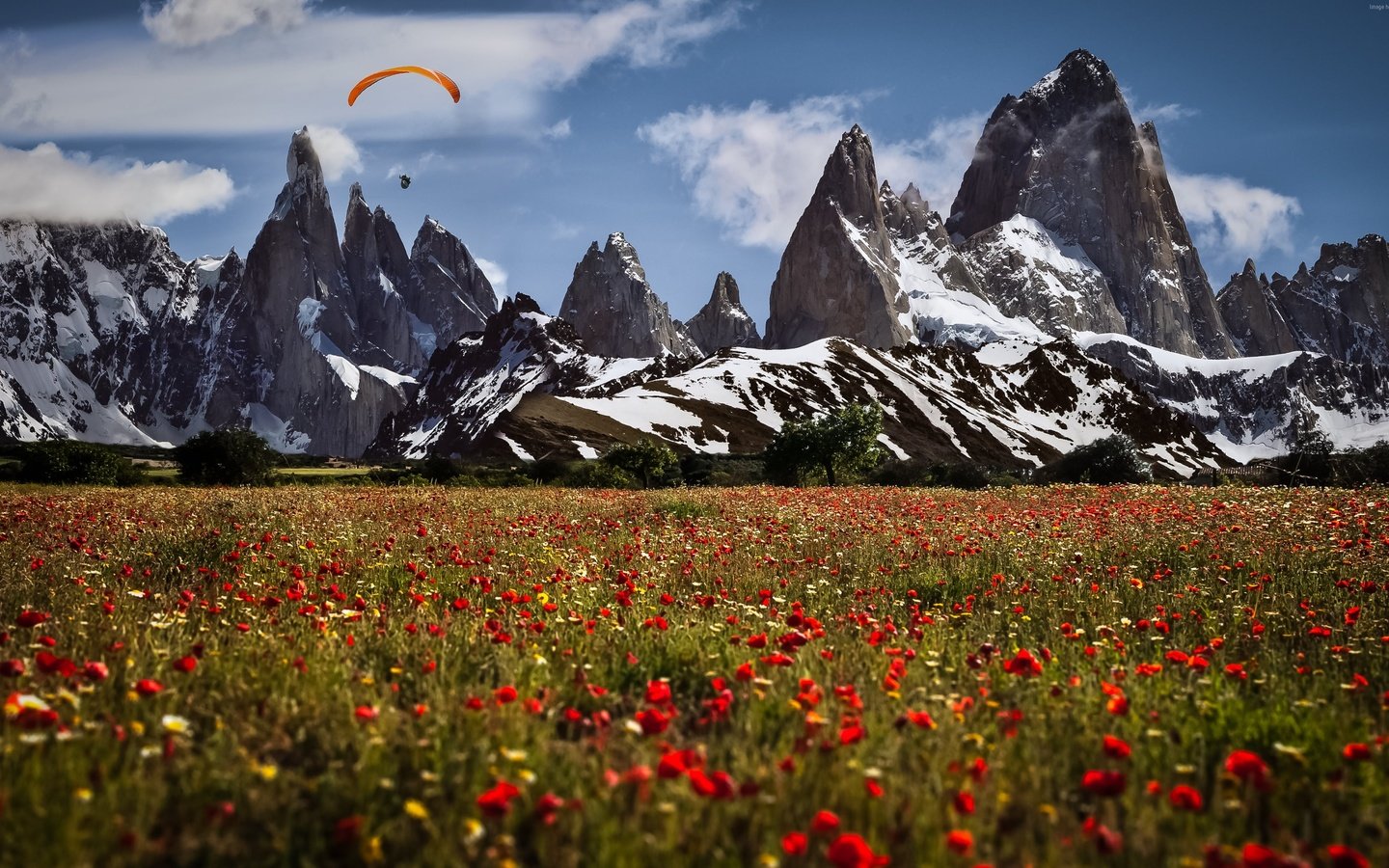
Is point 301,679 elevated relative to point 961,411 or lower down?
lower down

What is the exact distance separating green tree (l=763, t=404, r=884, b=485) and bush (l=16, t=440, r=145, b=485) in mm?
35009

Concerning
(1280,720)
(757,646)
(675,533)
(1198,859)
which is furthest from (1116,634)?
(675,533)

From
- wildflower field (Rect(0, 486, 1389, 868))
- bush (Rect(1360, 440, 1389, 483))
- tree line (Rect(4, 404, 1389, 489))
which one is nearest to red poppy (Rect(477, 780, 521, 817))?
wildflower field (Rect(0, 486, 1389, 868))

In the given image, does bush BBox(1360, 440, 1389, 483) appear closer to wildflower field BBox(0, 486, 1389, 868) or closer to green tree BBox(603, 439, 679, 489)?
wildflower field BBox(0, 486, 1389, 868)

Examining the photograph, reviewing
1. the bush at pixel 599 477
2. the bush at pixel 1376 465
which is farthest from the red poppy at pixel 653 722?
the bush at pixel 599 477

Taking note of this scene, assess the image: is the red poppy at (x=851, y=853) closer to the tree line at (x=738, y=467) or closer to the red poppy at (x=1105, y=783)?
the red poppy at (x=1105, y=783)

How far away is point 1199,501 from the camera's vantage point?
56.9 feet

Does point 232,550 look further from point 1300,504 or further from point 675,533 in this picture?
point 1300,504

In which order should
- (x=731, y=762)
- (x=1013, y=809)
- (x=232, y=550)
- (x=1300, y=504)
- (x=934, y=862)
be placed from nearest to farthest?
(x=934, y=862) → (x=1013, y=809) → (x=731, y=762) → (x=232, y=550) → (x=1300, y=504)

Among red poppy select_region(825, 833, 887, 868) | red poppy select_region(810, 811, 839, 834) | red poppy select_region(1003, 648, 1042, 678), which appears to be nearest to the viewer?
red poppy select_region(825, 833, 887, 868)

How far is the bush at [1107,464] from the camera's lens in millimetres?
44438

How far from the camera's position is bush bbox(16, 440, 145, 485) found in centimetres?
3775

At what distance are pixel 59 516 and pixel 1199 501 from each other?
70.3 ft

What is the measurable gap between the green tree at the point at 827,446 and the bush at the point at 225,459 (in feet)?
97.0
